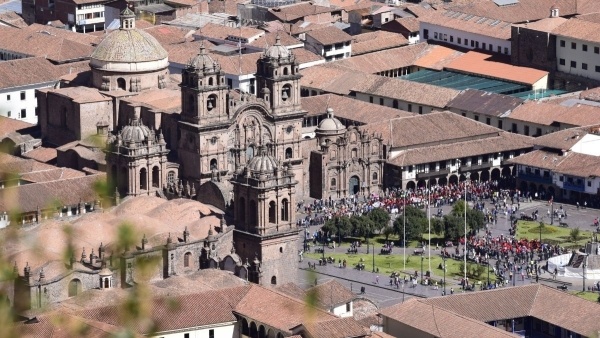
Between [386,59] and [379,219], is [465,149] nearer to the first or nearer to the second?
[379,219]

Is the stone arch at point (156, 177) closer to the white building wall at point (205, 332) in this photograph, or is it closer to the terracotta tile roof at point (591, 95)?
the white building wall at point (205, 332)

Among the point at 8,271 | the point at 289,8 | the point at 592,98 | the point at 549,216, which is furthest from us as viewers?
the point at 289,8

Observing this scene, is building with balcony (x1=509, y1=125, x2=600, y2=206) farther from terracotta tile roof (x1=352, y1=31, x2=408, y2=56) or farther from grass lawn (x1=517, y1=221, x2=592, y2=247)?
terracotta tile roof (x1=352, y1=31, x2=408, y2=56)

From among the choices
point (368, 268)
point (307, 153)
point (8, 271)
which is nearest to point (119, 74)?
point (307, 153)

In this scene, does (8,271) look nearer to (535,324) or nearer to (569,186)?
(535,324)

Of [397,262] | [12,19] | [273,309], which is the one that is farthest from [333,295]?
[12,19]

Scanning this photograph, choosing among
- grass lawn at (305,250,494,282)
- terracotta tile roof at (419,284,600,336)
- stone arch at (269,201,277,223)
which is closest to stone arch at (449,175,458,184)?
grass lawn at (305,250,494,282)

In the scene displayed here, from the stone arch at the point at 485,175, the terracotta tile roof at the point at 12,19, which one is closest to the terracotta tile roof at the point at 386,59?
the stone arch at the point at 485,175
